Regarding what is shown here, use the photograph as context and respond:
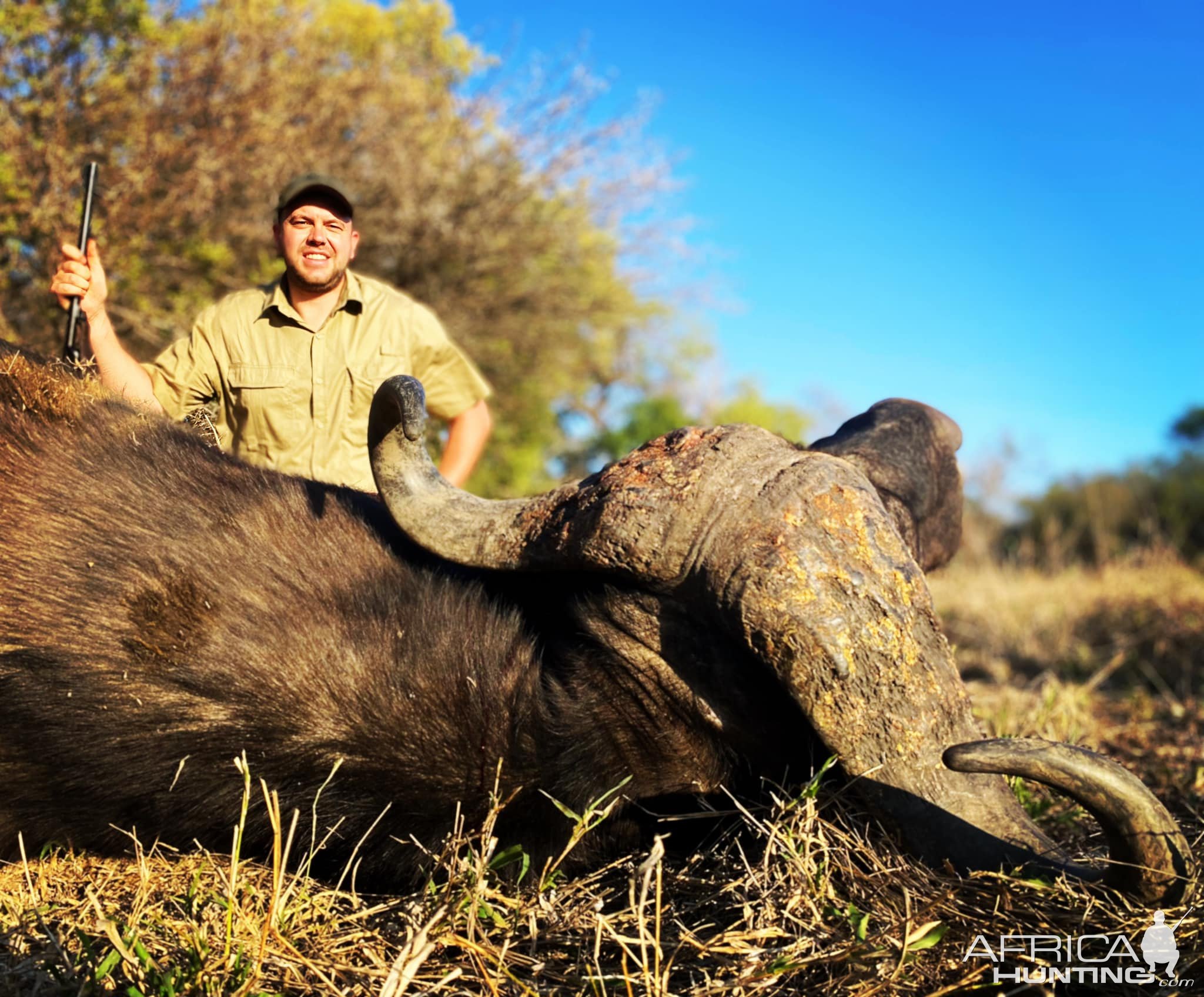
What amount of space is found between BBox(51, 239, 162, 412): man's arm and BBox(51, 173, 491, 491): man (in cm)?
7

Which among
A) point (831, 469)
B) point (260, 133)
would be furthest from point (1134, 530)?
point (831, 469)

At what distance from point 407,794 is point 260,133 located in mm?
6997

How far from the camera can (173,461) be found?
Answer: 8.66 ft

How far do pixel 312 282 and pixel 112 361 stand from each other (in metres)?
0.85

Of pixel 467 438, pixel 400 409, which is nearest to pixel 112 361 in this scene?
pixel 467 438

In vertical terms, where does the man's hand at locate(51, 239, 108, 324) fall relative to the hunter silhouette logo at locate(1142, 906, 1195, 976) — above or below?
above

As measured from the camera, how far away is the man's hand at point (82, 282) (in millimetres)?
3822

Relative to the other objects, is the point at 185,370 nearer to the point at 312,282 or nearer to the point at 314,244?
the point at 312,282

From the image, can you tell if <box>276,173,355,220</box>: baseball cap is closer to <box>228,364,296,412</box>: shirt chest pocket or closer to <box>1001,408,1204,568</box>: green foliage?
<box>228,364,296,412</box>: shirt chest pocket

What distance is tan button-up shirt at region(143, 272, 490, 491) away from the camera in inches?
165

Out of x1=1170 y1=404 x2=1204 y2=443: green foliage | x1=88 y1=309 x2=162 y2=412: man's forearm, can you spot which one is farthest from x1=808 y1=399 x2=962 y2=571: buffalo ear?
x1=1170 y1=404 x2=1204 y2=443: green foliage

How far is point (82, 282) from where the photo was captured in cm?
385

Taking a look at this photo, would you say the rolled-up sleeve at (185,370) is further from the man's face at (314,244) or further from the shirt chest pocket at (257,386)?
the man's face at (314,244)

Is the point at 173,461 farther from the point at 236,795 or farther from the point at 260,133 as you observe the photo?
the point at 260,133
